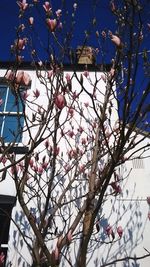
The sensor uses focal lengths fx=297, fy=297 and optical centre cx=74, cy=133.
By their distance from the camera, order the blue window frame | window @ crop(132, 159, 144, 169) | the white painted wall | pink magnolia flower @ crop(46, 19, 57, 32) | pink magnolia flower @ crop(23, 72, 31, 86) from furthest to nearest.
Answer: the blue window frame → window @ crop(132, 159, 144, 169) → the white painted wall → pink magnolia flower @ crop(46, 19, 57, 32) → pink magnolia flower @ crop(23, 72, 31, 86)

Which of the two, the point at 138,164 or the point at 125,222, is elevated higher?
the point at 138,164

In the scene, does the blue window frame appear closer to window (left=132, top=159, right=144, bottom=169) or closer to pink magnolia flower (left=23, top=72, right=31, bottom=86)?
window (left=132, top=159, right=144, bottom=169)

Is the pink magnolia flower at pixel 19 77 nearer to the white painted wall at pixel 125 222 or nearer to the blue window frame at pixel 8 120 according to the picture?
the white painted wall at pixel 125 222

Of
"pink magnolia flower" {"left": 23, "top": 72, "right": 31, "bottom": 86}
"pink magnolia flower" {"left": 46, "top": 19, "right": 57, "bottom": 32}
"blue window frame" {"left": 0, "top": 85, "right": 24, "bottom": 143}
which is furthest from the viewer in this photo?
"blue window frame" {"left": 0, "top": 85, "right": 24, "bottom": 143}

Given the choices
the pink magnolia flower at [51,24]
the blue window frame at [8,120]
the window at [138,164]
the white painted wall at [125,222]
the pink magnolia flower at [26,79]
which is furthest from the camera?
the blue window frame at [8,120]

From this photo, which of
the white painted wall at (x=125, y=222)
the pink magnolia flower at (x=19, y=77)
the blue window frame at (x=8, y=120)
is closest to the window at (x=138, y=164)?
the white painted wall at (x=125, y=222)

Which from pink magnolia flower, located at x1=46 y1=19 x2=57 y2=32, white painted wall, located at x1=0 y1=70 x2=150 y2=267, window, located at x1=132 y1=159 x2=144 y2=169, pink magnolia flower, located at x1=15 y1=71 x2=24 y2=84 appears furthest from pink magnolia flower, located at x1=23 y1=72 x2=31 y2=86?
window, located at x1=132 y1=159 x2=144 y2=169

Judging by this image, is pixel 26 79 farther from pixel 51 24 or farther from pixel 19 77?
pixel 51 24

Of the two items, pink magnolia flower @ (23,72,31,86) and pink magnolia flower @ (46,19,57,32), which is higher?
pink magnolia flower @ (46,19,57,32)

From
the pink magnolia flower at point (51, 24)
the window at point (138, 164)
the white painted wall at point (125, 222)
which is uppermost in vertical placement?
Answer: the pink magnolia flower at point (51, 24)

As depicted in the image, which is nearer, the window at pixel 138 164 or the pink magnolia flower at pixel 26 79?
the pink magnolia flower at pixel 26 79

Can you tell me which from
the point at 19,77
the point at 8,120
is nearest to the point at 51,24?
the point at 19,77

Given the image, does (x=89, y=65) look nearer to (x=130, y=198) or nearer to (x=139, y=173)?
(x=139, y=173)

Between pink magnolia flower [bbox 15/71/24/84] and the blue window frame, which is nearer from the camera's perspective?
pink magnolia flower [bbox 15/71/24/84]
